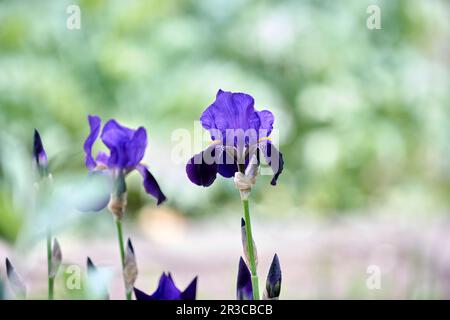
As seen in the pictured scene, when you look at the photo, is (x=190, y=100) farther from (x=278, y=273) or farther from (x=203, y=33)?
(x=278, y=273)

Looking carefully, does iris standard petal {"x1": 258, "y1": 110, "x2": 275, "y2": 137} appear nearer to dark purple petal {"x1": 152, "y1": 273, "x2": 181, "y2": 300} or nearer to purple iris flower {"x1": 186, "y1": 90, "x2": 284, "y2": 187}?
purple iris flower {"x1": 186, "y1": 90, "x2": 284, "y2": 187}

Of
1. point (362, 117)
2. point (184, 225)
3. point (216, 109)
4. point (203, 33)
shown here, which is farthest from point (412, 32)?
point (216, 109)

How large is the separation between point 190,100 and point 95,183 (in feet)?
7.20

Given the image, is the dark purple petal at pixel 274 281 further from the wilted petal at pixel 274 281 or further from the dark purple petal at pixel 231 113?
the dark purple petal at pixel 231 113

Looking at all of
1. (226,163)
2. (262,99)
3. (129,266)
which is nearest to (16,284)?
(129,266)

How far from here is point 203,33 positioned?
9.87 ft

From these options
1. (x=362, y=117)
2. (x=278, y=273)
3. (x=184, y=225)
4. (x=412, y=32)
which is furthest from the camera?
(x=412, y=32)

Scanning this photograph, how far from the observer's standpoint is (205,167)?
0.60 metres

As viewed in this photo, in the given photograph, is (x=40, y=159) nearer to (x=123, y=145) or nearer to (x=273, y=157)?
(x=123, y=145)

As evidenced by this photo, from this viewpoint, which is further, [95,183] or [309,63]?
[309,63]

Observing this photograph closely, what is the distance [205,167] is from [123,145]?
0.24 ft

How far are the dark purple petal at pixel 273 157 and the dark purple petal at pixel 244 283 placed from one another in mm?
71

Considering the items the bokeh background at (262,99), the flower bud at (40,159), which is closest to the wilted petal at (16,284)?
the flower bud at (40,159)
